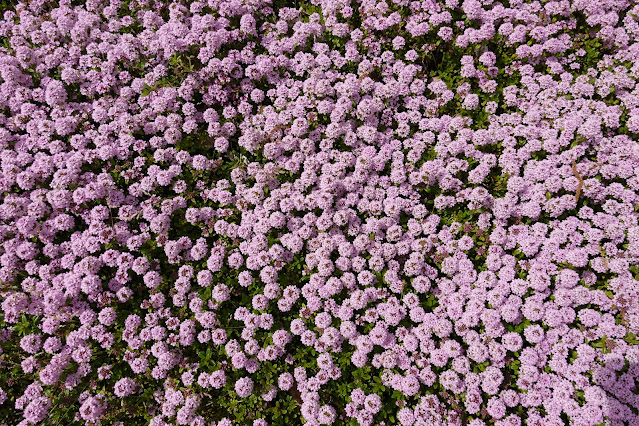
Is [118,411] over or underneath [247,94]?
underneath

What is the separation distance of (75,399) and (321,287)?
14.2 ft

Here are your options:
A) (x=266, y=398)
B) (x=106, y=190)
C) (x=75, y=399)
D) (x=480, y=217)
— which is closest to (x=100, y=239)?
(x=106, y=190)

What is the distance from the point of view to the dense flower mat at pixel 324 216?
5.96 metres

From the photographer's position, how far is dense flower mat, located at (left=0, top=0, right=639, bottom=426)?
5965 millimetres

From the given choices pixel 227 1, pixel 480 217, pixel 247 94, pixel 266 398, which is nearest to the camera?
pixel 266 398

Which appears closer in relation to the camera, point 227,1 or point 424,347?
point 424,347

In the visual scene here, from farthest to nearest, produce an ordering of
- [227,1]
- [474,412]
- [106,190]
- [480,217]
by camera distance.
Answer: [227,1] < [106,190] < [480,217] < [474,412]

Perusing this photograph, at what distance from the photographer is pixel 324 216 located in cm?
669

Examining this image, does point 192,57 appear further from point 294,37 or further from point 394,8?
point 394,8

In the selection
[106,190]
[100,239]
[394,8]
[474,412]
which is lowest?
[474,412]

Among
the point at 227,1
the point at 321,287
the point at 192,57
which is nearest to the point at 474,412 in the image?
the point at 321,287

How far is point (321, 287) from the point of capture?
6.41 metres

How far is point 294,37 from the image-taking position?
8148 millimetres

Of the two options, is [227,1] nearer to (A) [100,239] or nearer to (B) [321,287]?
Result: (A) [100,239]
